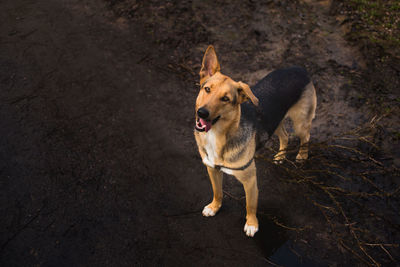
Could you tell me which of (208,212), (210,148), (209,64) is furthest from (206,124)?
(208,212)

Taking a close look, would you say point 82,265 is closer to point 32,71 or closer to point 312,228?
point 312,228

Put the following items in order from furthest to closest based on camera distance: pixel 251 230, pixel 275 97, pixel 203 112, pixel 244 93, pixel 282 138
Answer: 1. pixel 282 138
2. pixel 251 230
3. pixel 275 97
4. pixel 244 93
5. pixel 203 112

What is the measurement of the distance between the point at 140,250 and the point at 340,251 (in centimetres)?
333

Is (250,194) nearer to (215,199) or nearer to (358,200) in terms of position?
(215,199)

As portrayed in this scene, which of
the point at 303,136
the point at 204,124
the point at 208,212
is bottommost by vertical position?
the point at 208,212

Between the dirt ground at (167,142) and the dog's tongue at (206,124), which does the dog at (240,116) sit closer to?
the dog's tongue at (206,124)

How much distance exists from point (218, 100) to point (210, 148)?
2.51ft

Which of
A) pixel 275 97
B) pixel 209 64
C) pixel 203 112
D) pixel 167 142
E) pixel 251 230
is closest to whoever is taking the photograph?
pixel 203 112

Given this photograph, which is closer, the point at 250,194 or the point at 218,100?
the point at 218,100

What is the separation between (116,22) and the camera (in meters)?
8.96

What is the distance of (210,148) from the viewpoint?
3.75 m

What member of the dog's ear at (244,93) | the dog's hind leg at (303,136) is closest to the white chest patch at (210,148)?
the dog's ear at (244,93)

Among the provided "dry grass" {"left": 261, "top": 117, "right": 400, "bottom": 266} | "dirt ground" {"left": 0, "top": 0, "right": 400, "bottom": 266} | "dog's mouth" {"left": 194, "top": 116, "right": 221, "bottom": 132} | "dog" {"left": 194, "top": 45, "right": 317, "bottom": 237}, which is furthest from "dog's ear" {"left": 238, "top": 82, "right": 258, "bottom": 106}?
"dry grass" {"left": 261, "top": 117, "right": 400, "bottom": 266}

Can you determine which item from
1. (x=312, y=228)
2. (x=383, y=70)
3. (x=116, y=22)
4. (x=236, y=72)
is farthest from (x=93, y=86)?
(x=383, y=70)
